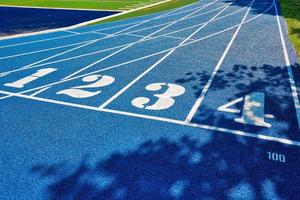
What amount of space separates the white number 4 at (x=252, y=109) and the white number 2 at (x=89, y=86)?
12.2 feet

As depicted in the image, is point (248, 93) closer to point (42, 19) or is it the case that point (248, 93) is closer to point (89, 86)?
point (89, 86)

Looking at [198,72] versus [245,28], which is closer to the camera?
[198,72]

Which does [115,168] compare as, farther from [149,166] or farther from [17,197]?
[17,197]

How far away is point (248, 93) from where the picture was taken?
24.7 feet

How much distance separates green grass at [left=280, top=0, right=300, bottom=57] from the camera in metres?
12.4

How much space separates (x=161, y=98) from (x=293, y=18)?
14257mm

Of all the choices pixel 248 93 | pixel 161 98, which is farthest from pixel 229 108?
pixel 161 98

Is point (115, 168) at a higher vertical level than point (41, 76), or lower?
lower

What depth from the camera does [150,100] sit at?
285 inches

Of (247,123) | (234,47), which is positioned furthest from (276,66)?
(247,123)

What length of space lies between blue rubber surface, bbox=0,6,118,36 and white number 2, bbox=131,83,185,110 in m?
11.9

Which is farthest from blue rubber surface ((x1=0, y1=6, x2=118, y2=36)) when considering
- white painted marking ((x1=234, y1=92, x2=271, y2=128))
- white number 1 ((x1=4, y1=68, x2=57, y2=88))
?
white painted marking ((x1=234, y1=92, x2=271, y2=128))

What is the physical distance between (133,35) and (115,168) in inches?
427

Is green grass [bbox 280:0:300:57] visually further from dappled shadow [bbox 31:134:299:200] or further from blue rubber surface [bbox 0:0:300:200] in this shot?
dappled shadow [bbox 31:134:299:200]
